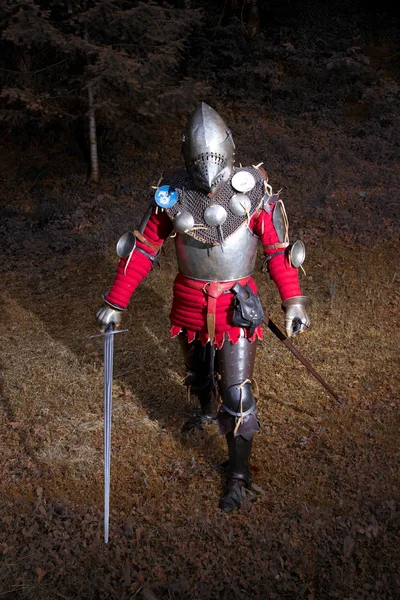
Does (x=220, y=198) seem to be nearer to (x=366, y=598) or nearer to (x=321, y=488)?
(x=321, y=488)

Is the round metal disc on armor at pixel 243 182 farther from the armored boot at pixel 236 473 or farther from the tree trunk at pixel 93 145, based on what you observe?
the tree trunk at pixel 93 145

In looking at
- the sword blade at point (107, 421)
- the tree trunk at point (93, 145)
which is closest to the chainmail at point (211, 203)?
the sword blade at point (107, 421)

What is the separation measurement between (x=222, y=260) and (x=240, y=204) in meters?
0.39

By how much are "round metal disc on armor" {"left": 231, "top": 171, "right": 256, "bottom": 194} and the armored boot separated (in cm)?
167

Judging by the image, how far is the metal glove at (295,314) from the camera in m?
3.84

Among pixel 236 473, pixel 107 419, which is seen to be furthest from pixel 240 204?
pixel 236 473

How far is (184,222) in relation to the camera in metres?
3.69

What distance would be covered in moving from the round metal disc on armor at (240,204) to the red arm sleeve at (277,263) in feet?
0.47

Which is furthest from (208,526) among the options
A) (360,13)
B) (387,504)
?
(360,13)

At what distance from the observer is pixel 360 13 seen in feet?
40.0

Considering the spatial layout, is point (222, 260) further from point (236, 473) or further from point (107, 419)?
point (236, 473)

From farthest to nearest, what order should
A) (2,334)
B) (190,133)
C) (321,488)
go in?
(2,334), (321,488), (190,133)

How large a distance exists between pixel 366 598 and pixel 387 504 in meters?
0.77

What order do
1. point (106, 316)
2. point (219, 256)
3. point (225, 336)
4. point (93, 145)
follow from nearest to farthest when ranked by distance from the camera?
point (219, 256) < point (225, 336) < point (106, 316) < point (93, 145)
